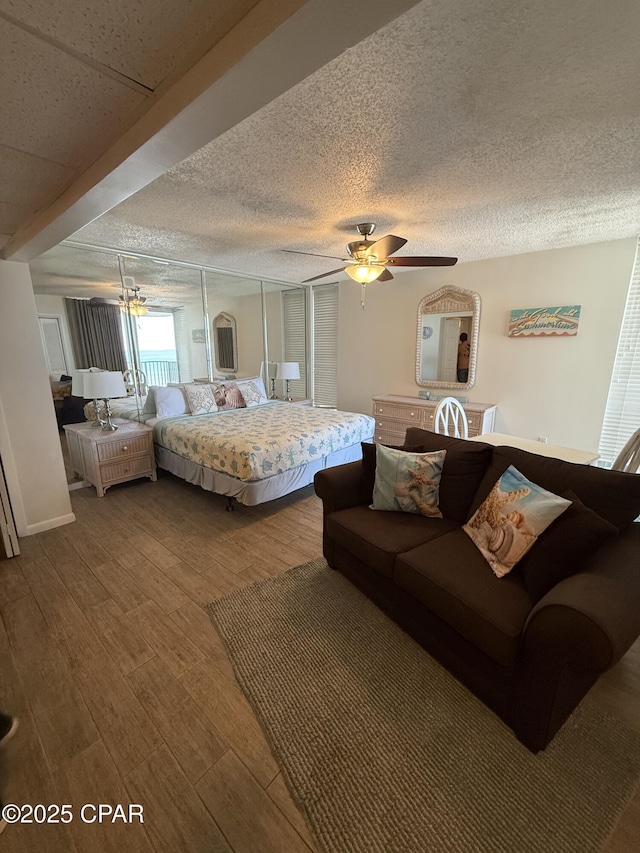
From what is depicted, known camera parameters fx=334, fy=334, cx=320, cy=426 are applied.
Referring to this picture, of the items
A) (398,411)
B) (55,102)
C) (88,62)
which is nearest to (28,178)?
(55,102)

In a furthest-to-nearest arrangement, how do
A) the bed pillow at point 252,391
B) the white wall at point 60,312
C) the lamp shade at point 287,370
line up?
the lamp shade at point 287,370 → the white wall at point 60,312 → the bed pillow at point 252,391

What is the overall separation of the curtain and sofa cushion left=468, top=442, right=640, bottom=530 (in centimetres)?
567

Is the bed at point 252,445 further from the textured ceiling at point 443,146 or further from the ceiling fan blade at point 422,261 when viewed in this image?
the textured ceiling at point 443,146

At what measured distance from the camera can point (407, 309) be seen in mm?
4605

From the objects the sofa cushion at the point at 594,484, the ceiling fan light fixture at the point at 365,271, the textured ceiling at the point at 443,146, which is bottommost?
the sofa cushion at the point at 594,484

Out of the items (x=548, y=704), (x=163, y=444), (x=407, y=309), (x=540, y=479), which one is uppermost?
(x=407, y=309)

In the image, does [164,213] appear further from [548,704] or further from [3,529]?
[548,704]

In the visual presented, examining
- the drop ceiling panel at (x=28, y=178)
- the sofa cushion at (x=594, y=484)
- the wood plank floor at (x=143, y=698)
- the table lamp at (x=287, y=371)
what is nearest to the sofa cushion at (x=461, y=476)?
the sofa cushion at (x=594, y=484)

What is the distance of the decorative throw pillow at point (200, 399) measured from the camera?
4027 mm

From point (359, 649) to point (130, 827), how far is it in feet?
3.37

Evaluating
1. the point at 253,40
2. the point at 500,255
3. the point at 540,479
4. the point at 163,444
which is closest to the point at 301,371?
the point at 163,444

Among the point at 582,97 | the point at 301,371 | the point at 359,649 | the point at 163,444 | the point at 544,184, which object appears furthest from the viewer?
the point at 301,371

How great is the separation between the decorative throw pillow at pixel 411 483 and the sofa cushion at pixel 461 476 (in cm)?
5

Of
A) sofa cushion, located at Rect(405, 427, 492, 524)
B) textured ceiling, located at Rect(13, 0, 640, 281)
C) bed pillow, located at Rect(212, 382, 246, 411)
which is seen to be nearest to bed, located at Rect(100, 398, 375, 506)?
bed pillow, located at Rect(212, 382, 246, 411)
